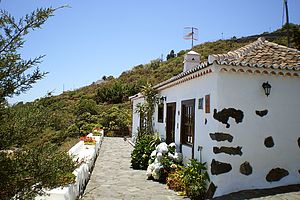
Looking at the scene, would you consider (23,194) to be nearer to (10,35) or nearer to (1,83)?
(1,83)

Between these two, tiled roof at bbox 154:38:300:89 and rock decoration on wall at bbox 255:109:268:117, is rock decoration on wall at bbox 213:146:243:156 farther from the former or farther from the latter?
tiled roof at bbox 154:38:300:89

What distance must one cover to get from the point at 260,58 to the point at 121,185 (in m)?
5.45

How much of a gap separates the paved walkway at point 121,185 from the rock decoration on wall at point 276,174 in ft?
7.72

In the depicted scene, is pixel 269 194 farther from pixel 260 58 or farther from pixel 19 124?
pixel 19 124

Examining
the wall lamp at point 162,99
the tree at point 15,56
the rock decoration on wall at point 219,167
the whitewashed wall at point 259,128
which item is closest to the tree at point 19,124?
the tree at point 15,56

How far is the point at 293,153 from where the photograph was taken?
752 centimetres

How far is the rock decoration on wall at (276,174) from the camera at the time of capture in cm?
728

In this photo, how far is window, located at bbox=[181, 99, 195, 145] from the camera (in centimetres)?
931

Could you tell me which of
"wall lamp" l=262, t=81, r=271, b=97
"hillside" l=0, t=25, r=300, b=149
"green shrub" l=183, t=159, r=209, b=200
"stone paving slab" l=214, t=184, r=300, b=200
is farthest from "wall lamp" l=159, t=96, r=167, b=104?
"stone paving slab" l=214, t=184, r=300, b=200

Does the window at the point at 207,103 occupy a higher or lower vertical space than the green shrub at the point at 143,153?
higher

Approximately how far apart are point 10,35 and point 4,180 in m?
1.38

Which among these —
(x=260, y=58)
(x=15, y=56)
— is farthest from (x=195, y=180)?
(x=15, y=56)

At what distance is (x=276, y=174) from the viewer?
24.1 ft

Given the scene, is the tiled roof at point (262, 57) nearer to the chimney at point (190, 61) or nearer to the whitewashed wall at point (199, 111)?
the whitewashed wall at point (199, 111)
